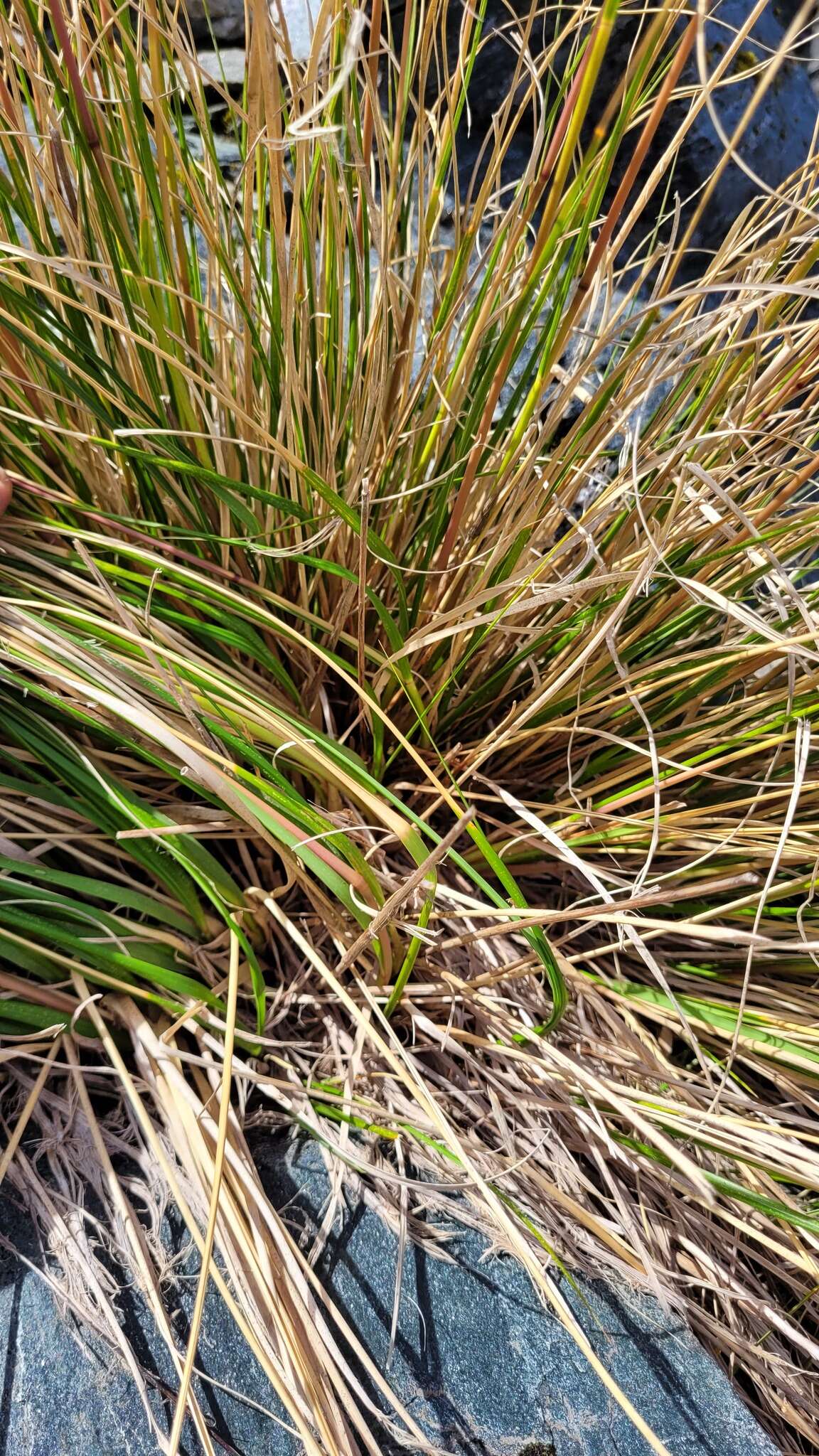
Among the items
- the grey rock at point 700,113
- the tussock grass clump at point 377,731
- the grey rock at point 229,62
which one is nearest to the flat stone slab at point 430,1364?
the tussock grass clump at point 377,731

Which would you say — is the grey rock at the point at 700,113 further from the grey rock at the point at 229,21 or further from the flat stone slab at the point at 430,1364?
the flat stone slab at the point at 430,1364

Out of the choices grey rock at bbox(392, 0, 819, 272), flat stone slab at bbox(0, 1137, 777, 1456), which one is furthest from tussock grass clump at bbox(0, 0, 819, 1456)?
grey rock at bbox(392, 0, 819, 272)

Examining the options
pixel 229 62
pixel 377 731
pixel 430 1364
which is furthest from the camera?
pixel 229 62

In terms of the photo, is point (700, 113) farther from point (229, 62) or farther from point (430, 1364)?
point (430, 1364)

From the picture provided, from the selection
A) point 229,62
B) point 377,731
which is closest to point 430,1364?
point 377,731

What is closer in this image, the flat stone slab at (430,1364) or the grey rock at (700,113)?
the flat stone slab at (430,1364)

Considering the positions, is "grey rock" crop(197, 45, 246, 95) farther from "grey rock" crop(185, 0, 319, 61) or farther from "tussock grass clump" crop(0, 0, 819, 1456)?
"tussock grass clump" crop(0, 0, 819, 1456)
